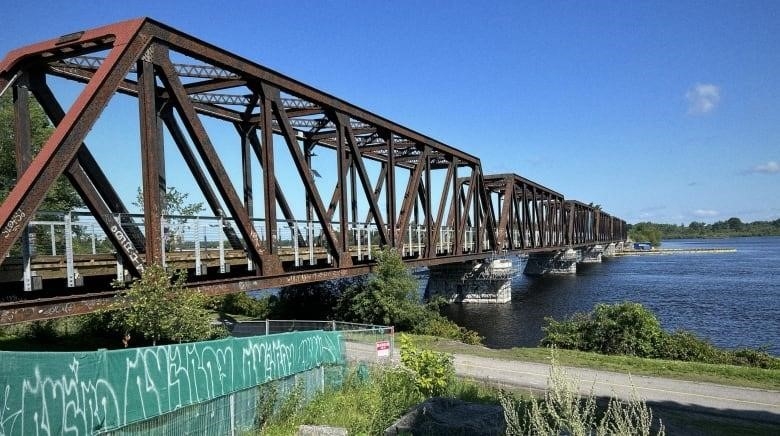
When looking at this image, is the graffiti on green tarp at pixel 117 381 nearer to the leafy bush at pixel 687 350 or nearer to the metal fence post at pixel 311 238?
the metal fence post at pixel 311 238

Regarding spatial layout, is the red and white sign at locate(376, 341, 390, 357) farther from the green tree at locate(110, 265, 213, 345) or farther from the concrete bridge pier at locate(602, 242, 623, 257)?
the concrete bridge pier at locate(602, 242, 623, 257)

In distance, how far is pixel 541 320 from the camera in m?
45.6

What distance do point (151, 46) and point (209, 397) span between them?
10.9m

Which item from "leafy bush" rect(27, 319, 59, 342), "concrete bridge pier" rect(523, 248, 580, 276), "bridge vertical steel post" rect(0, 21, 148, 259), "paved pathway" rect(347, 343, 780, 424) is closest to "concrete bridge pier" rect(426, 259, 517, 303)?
"paved pathway" rect(347, 343, 780, 424)

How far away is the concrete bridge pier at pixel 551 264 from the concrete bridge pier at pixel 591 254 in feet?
135

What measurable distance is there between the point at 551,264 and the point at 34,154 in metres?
96.1

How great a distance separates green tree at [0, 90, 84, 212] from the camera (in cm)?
3177

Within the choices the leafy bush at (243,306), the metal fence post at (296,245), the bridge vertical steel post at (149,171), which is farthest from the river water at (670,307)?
the bridge vertical steel post at (149,171)

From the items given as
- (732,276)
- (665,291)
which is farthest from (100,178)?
(732,276)

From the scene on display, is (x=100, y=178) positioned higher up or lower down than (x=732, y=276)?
higher up

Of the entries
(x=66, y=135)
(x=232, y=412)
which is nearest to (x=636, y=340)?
(x=232, y=412)

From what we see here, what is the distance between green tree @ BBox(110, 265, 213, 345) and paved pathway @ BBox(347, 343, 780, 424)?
15.9ft

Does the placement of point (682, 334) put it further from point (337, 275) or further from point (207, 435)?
point (207, 435)

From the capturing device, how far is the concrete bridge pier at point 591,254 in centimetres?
15329
